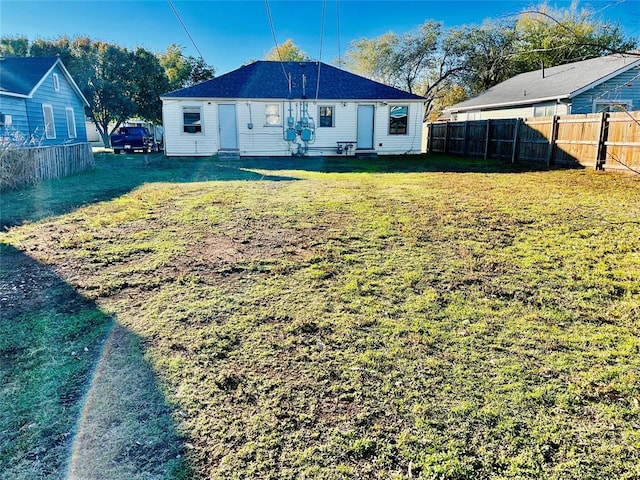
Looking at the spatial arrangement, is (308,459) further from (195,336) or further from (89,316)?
(89,316)

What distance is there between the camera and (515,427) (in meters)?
2.08

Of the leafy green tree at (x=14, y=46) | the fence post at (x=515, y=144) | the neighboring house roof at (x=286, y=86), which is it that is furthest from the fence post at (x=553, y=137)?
Result: the leafy green tree at (x=14, y=46)

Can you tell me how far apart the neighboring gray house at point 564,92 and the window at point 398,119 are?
5.53 m

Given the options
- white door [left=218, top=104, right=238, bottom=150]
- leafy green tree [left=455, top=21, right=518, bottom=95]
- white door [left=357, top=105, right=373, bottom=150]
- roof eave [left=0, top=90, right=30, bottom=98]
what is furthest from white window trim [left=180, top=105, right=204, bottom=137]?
leafy green tree [left=455, top=21, right=518, bottom=95]

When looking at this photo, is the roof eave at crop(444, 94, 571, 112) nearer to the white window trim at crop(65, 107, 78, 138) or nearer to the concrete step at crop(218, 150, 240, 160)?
the concrete step at crop(218, 150, 240, 160)

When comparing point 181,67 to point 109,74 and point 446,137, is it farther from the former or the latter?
point 446,137

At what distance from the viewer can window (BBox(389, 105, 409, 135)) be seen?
1830cm

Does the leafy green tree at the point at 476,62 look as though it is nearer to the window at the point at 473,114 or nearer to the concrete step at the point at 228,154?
the window at the point at 473,114

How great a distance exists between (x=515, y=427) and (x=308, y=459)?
103 cm

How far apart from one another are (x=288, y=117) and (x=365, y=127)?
3369 millimetres

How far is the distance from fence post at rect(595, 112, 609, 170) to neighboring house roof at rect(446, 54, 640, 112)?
193 inches

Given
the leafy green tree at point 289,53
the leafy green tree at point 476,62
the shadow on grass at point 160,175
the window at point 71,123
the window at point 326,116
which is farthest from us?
the leafy green tree at point 289,53

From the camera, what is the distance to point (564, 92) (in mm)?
16828

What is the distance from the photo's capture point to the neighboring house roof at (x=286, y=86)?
1753cm
